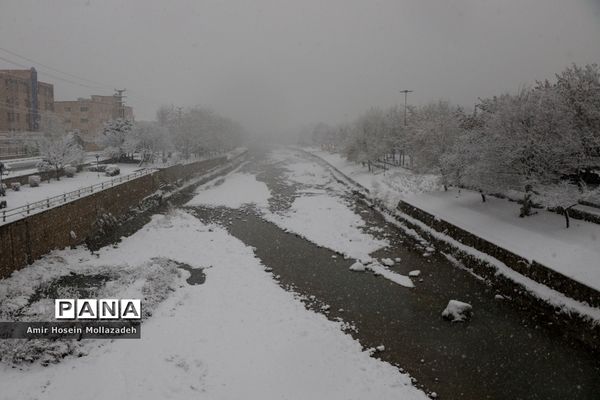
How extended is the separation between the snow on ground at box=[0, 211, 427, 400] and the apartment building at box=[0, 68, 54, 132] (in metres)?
71.9

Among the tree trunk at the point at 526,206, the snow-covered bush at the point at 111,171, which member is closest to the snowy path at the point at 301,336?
the tree trunk at the point at 526,206

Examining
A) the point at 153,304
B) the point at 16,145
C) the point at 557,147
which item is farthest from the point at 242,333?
the point at 16,145

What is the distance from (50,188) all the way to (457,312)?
3498 centimetres

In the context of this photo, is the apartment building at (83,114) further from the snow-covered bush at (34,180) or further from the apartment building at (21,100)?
the snow-covered bush at (34,180)

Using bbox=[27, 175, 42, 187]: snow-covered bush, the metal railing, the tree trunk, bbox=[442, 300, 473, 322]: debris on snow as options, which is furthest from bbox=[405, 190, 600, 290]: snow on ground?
bbox=[27, 175, 42, 187]: snow-covered bush

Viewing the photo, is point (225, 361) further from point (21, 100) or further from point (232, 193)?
point (21, 100)

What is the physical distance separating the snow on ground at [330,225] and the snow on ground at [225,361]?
8.64 meters

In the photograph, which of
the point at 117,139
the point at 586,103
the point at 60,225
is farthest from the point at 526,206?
the point at 117,139

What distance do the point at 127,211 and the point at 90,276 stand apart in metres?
16.2

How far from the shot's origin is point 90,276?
20.9 metres

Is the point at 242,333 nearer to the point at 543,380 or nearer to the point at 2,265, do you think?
the point at 543,380

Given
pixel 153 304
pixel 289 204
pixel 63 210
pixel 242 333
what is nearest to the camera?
pixel 242 333

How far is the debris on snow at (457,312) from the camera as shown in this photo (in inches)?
671

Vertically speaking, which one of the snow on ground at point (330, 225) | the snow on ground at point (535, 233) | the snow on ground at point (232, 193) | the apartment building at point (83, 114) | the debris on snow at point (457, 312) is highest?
the apartment building at point (83, 114)
